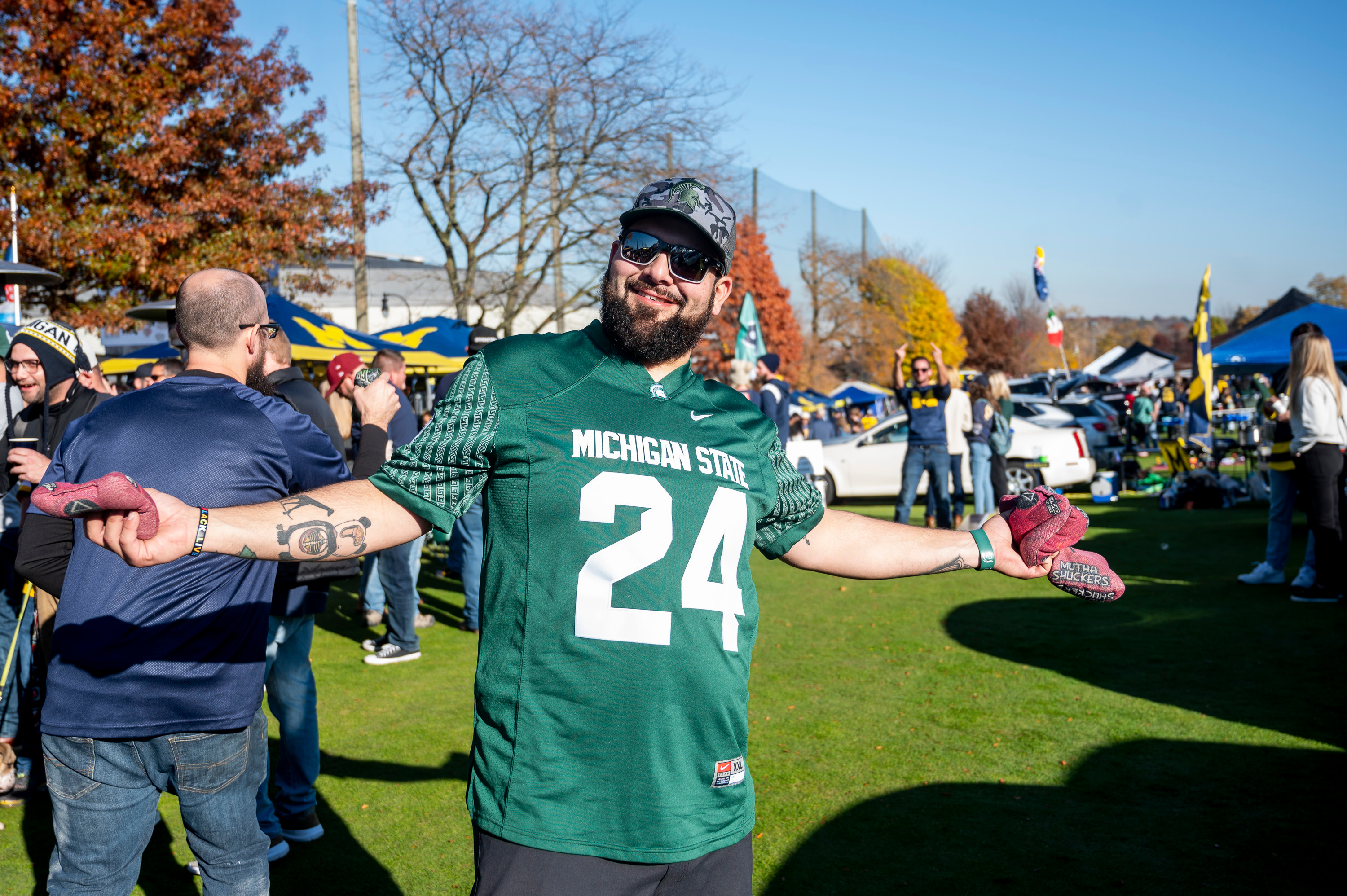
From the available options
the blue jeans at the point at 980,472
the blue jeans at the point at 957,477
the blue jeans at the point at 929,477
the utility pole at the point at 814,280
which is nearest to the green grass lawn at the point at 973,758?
the blue jeans at the point at 929,477

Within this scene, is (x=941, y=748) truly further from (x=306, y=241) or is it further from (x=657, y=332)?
(x=306, y=241)

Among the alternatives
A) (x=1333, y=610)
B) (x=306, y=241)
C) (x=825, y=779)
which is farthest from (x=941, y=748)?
(x=306, y=241)

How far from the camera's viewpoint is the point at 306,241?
15.5 meters

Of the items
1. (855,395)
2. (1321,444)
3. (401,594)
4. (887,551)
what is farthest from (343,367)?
(855,395)

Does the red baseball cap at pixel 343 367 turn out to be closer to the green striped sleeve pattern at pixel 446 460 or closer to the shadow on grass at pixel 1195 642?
the green striped sleeve pattern at pixel 446 460

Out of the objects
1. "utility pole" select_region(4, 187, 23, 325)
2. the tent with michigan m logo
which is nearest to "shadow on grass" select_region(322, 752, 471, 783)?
"utility pole" select_region(4, 187, 23, 325)

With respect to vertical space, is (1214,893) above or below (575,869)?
below

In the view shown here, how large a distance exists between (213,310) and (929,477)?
406 inches

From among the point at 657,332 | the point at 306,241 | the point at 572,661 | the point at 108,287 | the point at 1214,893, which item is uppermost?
the point at 306,241

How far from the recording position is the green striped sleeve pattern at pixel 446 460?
1901 mm

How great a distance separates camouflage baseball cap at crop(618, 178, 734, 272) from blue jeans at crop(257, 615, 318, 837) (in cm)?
267

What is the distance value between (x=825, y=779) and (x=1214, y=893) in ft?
5.38

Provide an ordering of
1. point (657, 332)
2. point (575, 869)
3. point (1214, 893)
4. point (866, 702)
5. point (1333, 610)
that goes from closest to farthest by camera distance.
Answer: point (575, 869) < point (657, 332) < point (1214, 893) < point (866, 702) < point (1333, 610)

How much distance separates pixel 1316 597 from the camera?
783 cm
